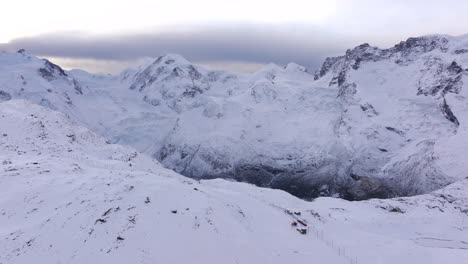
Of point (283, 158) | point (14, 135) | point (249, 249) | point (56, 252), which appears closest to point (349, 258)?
point (249, 249)

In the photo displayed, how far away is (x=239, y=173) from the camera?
517ft

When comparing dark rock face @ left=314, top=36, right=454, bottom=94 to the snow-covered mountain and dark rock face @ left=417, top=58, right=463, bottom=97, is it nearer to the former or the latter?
the snow-covered mountain

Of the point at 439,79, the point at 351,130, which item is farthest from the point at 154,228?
the point at 439,79

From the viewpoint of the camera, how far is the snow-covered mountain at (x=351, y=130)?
109 m

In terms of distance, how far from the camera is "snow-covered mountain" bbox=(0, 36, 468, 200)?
109 meters

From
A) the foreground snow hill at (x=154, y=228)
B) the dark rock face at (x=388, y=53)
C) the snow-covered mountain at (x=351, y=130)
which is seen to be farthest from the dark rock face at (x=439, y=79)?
the foreground snow hill at (x=154, y=228)

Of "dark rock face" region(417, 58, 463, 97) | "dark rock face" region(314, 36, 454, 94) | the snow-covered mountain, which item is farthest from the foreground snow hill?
"dark rock face" region(314, 36, 454, 94)

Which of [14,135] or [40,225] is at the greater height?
[40,225]

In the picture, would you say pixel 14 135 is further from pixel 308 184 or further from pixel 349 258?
pixel 308 184

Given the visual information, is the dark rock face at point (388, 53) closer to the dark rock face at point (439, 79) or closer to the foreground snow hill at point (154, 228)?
the dark rock face at point (439, 79)

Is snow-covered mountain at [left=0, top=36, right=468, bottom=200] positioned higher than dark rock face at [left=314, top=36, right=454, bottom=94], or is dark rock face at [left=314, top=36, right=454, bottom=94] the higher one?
dark rock face at [left=314, top=36, right=454, bottom=94]

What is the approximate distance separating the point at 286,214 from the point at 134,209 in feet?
35.8

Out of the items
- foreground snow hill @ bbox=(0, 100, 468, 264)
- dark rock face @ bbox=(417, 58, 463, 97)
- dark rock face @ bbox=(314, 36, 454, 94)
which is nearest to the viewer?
foreground snow hill @ bbox=(0, 100, 468, 264)

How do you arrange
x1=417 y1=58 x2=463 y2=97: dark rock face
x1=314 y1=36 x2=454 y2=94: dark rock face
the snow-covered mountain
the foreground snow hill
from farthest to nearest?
1. x1=314 y1=36 x2=454 y2=94: dark rock face
2. x1=417 y1=58 x2=463 y2=97: dark rock face
3. the snow-covered mountain
4. the foreground snow hill
